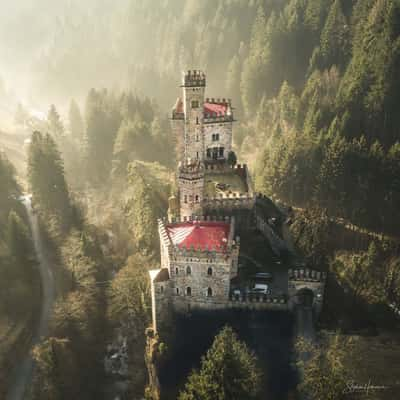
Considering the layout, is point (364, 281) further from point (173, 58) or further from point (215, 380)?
point (173, 58)

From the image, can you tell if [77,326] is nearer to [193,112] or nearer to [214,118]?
[193,112]

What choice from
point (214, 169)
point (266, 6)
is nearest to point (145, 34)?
point (266, 6)

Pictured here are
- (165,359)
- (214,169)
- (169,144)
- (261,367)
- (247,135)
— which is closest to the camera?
(261,367)

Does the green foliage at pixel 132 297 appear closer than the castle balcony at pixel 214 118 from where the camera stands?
Yes

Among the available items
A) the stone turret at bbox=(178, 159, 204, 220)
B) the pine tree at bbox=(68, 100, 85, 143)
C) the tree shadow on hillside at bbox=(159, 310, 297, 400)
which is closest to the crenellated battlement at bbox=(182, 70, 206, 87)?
the stone turret at bbox=(178, 159, 204, 220)

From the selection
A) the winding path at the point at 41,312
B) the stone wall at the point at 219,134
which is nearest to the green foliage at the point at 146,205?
the stone wall at the point at 219,134

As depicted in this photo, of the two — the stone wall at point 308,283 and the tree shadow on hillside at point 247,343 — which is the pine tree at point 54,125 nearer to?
the tree shadow on hillside at point 247,343
